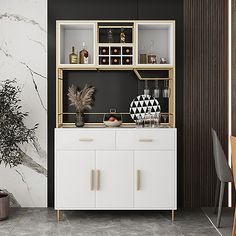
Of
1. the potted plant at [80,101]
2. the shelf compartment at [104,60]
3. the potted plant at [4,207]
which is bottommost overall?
the potted plant at [4,207]

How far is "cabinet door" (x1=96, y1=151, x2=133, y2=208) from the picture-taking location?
4543 mm

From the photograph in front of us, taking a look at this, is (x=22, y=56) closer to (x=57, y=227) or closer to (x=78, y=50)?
(x=78, y=50)

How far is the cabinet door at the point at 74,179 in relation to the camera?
4.54 metres

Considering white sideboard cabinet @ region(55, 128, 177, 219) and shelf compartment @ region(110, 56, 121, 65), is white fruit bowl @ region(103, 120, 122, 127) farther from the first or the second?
shelf compartment @ region(110, 56, 121, 65)

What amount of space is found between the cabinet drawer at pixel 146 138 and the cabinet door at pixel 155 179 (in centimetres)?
6

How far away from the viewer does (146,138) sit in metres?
4.53

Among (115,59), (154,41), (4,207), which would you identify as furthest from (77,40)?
(4,207)

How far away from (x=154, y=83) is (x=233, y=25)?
1.08 meters

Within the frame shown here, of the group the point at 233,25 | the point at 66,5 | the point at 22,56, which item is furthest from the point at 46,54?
the point at 233,25

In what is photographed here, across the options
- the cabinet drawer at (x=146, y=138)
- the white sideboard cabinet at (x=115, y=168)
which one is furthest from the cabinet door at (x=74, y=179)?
the cabinet drawer at (x=146, y=138)

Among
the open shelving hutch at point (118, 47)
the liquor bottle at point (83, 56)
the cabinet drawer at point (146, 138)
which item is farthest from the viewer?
the liquor bottle at point (83, 56)

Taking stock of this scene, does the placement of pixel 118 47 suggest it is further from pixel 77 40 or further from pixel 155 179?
pixel 155 179

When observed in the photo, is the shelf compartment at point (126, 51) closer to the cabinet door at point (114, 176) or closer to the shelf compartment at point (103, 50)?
the shelf compartment at point (103, 50)

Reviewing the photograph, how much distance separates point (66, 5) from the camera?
5082 millimetres
